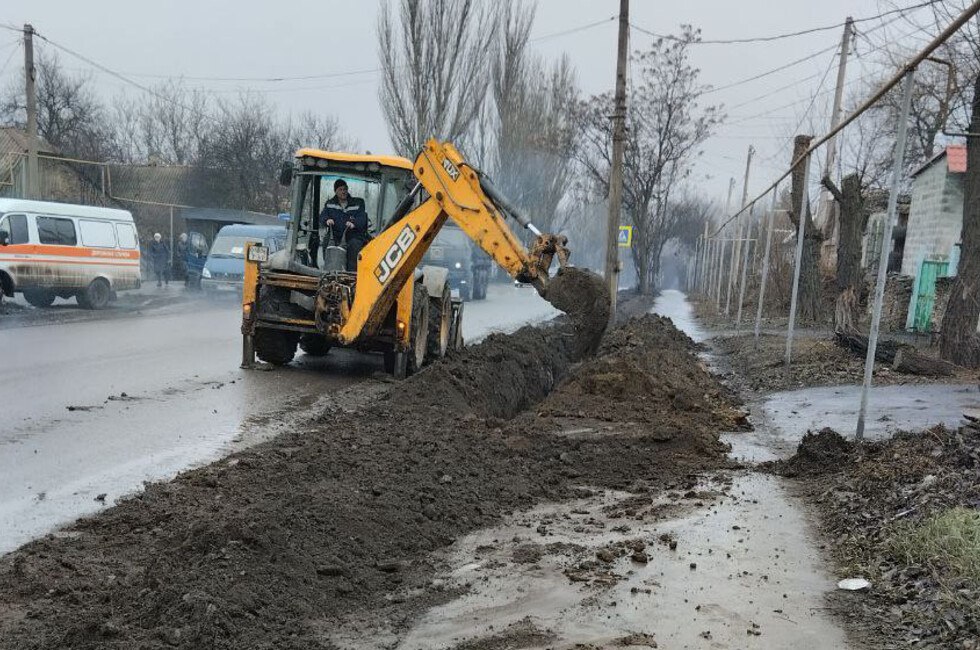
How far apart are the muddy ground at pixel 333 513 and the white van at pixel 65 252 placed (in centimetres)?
1180

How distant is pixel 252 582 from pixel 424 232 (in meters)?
6.84

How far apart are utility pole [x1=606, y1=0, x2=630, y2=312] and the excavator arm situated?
1028 cm

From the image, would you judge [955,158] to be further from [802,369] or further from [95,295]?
[95,295]

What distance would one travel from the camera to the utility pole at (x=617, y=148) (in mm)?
20438

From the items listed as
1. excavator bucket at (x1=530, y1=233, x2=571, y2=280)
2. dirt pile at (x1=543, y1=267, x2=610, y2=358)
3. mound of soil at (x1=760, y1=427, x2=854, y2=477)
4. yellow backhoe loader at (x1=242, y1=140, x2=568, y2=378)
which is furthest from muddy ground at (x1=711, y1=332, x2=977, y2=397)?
mound of soil at (x1=760, y1=427, x2=854, y2=477)

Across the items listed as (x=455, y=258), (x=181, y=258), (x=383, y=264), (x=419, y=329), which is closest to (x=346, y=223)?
(x=383, y=264)

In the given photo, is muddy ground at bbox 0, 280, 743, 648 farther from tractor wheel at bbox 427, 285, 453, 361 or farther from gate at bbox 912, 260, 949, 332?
gate at bbox 912, 260, 949, 332

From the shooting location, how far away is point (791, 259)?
2628cm

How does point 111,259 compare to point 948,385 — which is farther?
point 111,259

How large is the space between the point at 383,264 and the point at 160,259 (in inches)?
804

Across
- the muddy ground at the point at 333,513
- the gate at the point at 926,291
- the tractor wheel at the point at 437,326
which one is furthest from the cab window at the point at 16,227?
the gate at the point at 926,291

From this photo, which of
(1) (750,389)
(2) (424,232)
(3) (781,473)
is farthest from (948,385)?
(2) (424,232)

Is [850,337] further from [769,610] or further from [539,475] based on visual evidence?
[769,610]

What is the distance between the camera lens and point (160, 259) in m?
28.6
